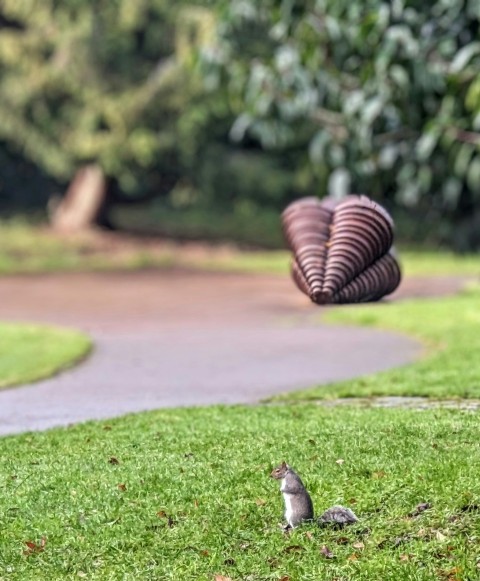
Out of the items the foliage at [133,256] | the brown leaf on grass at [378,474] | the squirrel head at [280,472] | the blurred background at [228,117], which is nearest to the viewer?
the squirrel head at [280,472]

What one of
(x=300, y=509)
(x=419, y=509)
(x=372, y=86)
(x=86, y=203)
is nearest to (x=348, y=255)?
(x=300, y=509)

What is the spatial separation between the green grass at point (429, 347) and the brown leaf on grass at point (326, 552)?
410 centimetres

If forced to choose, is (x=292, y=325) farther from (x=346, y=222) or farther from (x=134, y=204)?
(x=134, y=204)

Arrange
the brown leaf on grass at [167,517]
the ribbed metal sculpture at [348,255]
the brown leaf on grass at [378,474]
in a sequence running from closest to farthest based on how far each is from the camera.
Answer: the ribbed metal sculpture at [348,255]
the brown leaf on grass at [167,517]
the brown leaf on grass at [378,474]

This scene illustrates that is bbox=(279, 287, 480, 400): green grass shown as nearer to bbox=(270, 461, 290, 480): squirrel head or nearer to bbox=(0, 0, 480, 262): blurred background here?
bbox=(0, 0, 480, 262): blurred background

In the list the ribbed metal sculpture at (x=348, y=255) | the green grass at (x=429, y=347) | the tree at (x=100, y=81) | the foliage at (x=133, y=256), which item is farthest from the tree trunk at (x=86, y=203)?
the ribbed metal sculpture at (x=348, y=255)

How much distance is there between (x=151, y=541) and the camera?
27.0 feet

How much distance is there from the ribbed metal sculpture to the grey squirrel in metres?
1.19

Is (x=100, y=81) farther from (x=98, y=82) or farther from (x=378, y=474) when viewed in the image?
(x=378, y=474)

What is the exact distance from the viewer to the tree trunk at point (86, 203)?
36.6m

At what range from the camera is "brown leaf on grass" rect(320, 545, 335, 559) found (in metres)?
7.99

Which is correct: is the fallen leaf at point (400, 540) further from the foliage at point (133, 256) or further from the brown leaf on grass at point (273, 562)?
the foliage at point (133, 256)

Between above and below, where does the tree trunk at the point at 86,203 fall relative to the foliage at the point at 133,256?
above

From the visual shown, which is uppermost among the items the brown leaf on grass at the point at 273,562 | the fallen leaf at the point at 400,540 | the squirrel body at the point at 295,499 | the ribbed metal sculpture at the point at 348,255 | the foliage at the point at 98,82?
the foliage at the point at 98,82
